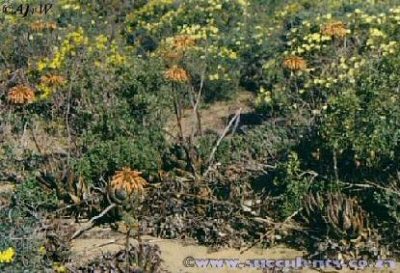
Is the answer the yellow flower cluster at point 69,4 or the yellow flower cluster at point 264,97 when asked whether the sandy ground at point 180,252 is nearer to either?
the yellow flower cluster at point 264,97

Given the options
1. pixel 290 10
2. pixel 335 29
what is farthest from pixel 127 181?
pixel 290 10

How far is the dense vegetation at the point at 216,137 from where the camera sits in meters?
6.87

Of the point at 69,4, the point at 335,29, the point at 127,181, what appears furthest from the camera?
the point at 69,4

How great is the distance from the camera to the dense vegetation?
6871 millimetres

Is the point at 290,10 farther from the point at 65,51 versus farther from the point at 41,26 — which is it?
the point at 41,26

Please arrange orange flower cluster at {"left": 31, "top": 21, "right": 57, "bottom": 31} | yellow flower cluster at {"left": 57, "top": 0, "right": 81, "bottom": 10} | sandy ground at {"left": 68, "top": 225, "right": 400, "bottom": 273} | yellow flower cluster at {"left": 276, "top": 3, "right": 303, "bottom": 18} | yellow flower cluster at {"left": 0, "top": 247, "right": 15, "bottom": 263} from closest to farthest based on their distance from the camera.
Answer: yellow flower cluster at {"left": 0, "top": 247, "right": 15, "bottom": 263}, sandy ground at {"left": 68, "top": 225, "right": 400, "bottom": 273}, orange flower cluster at {"left": 31, "top": 21, "right": 57, "bottom": 31}, yellow flower cluster at {"left": 276, "top": 3, "right": 303, "bottom": 18}, yellow flower cluster at {"left": 57, "top": 0, "right": 81, "bottom": 10}

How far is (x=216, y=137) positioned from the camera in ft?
28.7

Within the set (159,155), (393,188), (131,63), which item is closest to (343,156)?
(393,188)

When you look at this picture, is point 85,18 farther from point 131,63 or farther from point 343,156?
point 343,156

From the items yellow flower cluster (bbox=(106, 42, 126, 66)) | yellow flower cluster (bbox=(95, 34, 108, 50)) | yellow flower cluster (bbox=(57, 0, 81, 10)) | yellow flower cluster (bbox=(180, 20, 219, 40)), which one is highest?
yellow flower cluster (bbox=(95, 34, 108, 50))

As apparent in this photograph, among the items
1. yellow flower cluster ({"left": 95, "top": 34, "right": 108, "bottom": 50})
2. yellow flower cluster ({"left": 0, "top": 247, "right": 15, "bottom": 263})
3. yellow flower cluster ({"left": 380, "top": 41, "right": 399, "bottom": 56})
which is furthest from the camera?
yellow flower cluster ({"left": 95, "top": 34, "right": 108, "bottom": 50})

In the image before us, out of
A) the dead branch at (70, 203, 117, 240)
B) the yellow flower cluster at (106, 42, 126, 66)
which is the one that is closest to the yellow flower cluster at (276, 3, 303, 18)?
the yellow flower cluster at (106, 42, 126, 66)

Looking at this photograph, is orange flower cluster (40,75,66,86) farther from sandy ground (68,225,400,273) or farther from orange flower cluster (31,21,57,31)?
sandy ground (68,225,400,273)

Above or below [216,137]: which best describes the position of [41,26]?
above
